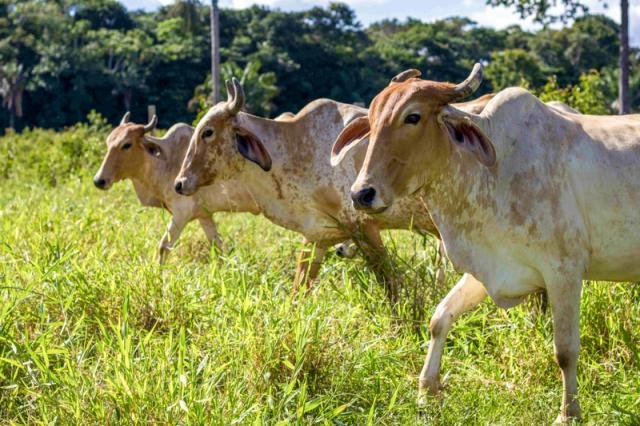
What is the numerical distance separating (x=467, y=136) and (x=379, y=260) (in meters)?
1.66

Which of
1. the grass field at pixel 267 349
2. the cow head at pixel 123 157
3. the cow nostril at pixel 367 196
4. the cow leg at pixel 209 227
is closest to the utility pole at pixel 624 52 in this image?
the cow head at pixel 123 157

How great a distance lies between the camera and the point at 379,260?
5.32 meters

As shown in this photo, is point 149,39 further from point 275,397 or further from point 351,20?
point 275,397

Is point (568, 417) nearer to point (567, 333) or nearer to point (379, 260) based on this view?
point (567, 333)

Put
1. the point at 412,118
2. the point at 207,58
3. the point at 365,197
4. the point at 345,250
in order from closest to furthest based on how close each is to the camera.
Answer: the point at 365,197, the point at 412,118, the point at 345,250, the point at 207,58

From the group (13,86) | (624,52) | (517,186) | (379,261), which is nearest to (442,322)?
(517,186)

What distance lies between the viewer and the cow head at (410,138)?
3.69m

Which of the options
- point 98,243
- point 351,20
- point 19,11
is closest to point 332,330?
point 98,243

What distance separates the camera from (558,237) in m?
3.82

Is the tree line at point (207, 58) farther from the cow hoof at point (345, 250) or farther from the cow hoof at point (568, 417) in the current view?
the cow hoof at point (568, 417)

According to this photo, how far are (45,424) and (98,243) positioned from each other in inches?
122

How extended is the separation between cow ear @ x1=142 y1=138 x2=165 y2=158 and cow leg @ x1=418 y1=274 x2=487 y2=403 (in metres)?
4.41

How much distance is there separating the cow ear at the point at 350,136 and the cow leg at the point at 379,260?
3.66 feet

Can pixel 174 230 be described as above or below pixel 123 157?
below
